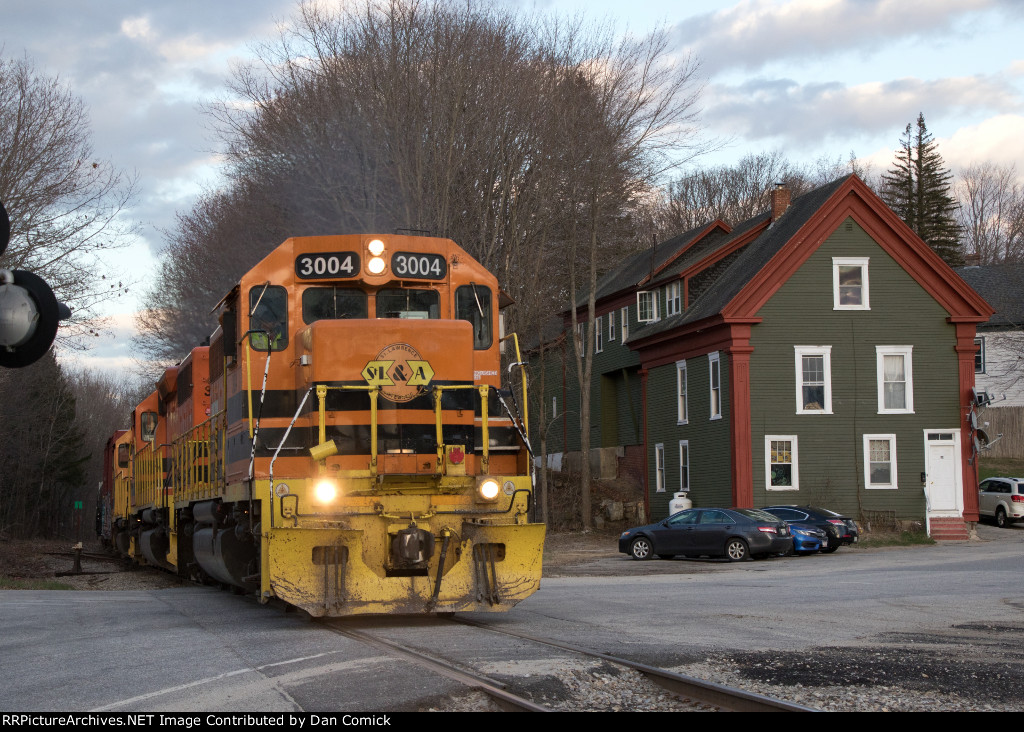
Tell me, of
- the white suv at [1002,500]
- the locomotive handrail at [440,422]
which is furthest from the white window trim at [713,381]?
the locomotive handrail at [440,422]

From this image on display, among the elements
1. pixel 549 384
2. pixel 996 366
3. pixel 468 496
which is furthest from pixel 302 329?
pixel 996 366

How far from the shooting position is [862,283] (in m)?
36.2

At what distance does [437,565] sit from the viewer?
11.7 m

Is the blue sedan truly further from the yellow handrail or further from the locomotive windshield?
the yellow handrail

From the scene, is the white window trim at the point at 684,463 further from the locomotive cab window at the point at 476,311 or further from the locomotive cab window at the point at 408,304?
the locomotive cab window at the point at 408,304

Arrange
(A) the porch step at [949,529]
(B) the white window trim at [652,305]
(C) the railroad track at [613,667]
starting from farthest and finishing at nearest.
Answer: (B) the white window trim at [652,305] < (A) the porch step at [949,529] < (C) the railroad track at [613,667]

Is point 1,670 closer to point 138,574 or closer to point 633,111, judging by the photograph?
point 138,574

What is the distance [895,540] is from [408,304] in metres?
24.0

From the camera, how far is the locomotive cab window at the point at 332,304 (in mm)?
12695

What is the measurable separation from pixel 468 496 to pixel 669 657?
3.21 metres

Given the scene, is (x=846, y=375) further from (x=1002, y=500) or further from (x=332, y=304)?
(x=332, y=304)

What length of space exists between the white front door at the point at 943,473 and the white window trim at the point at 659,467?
9.20 metres

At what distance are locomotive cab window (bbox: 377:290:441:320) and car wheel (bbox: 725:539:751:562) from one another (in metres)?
16.9
